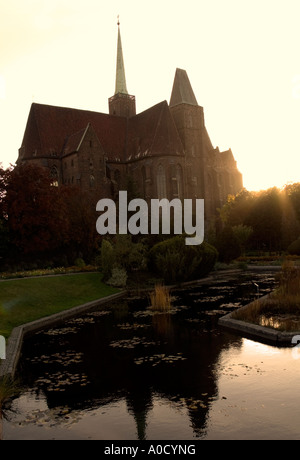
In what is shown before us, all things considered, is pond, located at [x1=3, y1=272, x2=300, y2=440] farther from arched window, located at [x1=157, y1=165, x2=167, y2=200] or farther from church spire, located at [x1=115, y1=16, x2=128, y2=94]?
church spire, located at [x1=115, y1=16, x2=128, y2=94]

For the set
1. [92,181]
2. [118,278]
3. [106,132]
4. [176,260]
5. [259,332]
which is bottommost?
[259,332]

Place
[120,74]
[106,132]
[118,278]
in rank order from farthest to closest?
[120,74] → [106,132] → [118,278]

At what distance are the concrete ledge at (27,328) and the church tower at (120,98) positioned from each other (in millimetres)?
55359

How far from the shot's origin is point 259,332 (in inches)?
498

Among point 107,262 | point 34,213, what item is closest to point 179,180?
point 34,213

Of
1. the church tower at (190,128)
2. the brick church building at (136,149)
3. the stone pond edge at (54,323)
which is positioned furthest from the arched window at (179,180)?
the stone pond edge at (54,323)

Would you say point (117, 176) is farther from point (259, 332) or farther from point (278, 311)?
point (259, 332)

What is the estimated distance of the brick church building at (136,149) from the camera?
5550 centimetres

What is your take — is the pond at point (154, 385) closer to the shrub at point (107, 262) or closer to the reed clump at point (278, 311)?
the reed clump at point (278, 311)

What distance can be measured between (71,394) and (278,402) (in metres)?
3.84

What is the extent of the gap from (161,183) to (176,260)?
1328 inches
